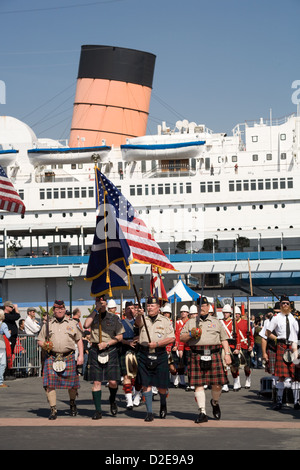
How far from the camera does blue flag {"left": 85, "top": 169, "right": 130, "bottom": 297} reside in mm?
12930

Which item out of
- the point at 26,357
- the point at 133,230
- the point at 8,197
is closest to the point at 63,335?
the point at 133,230

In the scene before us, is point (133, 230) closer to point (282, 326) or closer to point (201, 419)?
point (282, 326)

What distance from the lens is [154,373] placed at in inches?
479

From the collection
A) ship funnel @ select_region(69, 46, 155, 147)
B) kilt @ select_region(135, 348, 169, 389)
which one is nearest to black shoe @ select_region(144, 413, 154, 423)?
kilt @ select_region(135, 348, 169, 389)

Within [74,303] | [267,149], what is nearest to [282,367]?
[74,303]

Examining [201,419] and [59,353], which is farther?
[59,353]

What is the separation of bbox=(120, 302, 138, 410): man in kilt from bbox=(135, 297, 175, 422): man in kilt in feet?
2.55

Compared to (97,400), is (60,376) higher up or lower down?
higher up

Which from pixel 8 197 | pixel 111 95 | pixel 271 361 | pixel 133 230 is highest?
pixel 111 95

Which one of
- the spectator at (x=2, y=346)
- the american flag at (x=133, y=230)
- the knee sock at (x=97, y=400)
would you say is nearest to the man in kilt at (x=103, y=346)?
the knee sock at (x=97, y=400)

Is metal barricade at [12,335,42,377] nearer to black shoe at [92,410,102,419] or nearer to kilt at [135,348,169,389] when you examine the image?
kilt at [135,348,169,389]

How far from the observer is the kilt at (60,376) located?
39.4 ft

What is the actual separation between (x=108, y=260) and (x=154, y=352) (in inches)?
66.6
